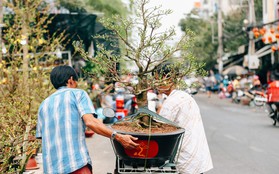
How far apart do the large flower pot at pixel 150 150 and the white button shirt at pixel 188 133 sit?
0.68 m

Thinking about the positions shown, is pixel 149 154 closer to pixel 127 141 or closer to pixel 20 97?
pixel 127 141

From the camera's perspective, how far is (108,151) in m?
11.7

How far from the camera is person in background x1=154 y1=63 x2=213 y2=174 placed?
5.00 meters

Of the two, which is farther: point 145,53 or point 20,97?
point 20,97

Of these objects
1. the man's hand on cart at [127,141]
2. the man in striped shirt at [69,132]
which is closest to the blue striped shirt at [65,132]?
the man in striped shirt at [69,132]

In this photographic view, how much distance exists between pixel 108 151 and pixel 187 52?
6915 millimetres

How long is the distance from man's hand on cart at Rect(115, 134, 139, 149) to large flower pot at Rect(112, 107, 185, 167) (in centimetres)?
4

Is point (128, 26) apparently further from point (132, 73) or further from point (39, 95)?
point (39, 95)

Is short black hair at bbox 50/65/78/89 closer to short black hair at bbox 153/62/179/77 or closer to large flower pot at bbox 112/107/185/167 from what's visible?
large flower pot at bbox 112/107/185/167

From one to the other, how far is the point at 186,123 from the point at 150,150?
3.17 feet

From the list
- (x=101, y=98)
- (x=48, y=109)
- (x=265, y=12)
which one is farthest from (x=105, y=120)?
(x=265, y=12)

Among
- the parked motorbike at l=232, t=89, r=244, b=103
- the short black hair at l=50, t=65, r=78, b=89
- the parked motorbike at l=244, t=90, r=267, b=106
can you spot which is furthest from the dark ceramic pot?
the parked motorbike at l=232, t=89, r=244, b=103

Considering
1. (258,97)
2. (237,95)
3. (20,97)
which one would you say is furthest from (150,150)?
(237,95)

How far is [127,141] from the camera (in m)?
4.14
